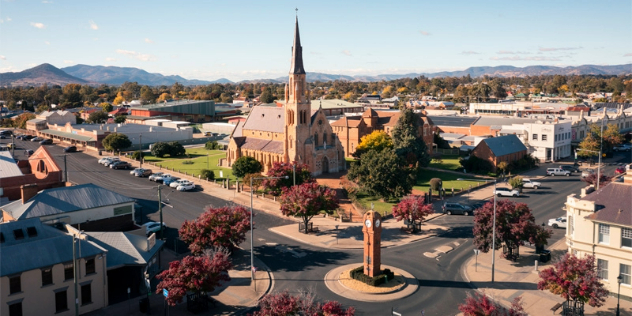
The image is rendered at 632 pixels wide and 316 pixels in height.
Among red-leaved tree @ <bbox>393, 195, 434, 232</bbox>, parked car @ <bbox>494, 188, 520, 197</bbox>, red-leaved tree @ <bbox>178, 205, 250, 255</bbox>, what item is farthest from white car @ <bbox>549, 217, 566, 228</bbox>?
red-leaved tree @ <bbox>178, 205, 250, 255</bbox>

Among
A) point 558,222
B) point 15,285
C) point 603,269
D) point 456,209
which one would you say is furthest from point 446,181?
point 15,285

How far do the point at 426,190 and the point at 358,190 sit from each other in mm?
10537

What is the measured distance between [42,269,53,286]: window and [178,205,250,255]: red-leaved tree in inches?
424

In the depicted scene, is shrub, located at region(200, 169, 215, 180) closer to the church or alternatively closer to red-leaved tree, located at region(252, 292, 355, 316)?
the church

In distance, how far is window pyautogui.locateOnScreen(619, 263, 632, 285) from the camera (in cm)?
3297

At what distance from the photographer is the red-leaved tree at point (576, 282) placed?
95.5 ft

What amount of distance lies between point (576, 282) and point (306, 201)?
25.4 metres

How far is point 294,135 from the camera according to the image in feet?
250

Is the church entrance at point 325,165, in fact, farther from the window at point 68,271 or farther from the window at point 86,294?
the window at point 68,271

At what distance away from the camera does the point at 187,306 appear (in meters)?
32.9

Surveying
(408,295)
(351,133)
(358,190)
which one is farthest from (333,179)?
(408,295)

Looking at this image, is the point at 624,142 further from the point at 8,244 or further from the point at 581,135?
the point at 8,244

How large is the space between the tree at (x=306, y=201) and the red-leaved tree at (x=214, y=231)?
8053 mm

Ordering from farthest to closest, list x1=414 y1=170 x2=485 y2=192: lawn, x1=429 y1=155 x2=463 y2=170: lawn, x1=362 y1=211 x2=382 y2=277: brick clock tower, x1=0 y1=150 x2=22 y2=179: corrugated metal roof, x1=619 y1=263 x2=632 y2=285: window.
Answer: x1=429 y1=155 x2=463 y2=170: lawn → x1=414 y1=170 x2=485 y2=192: lawn → x1=0 y1=150 x2=22 y2=179: corrugated metal roof → x1=362 y1=211 x2=382 y2=277: brick clock tower → x1=619 y1=263 x2=632 y2=285: window
